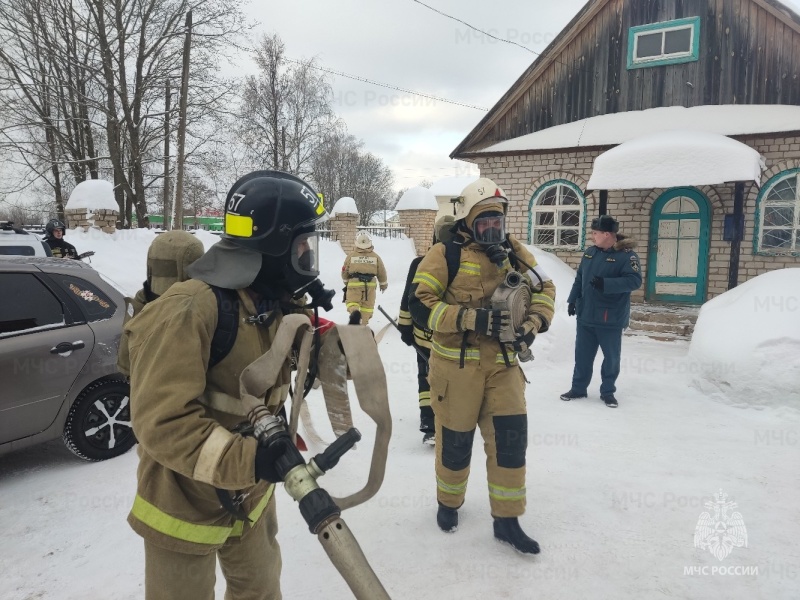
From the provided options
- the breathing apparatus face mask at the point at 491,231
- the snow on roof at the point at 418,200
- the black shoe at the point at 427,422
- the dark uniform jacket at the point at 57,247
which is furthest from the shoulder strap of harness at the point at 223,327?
the snow on roof at the point at 418,200

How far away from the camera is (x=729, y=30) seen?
34.4 ft

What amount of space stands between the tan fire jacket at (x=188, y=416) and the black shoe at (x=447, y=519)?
1.74 m

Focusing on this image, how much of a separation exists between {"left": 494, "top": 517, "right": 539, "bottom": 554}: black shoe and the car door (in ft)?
10.6

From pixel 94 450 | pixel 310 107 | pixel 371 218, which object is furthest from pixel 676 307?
pixel 371 218

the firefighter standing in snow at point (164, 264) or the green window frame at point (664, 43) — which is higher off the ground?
the green window frame at point (664, 43)

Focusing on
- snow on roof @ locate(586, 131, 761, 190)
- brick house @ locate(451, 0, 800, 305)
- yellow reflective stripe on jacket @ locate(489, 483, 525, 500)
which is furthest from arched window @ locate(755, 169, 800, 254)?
yellow reflective stripe on jacket @ locate(489, 483, 525, 500)

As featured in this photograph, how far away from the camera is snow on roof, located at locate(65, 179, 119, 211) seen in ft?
36.2

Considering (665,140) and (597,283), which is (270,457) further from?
(665,140)

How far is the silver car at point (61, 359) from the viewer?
3559 mm

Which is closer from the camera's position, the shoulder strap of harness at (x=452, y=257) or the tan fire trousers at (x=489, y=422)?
the tan fire trousers at (x=489, y=422)

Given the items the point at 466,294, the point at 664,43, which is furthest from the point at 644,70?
the point at 466,294

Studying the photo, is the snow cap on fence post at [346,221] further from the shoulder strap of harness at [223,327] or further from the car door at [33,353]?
the shoulder strap of harness at [223,327]

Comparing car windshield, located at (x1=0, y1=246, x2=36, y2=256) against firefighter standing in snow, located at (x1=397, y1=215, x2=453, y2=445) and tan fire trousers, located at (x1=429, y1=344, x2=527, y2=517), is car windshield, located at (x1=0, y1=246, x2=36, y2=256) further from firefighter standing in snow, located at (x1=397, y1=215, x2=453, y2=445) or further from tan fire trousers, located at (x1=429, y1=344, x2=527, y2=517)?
tan fire trousers, located at (x1=429, y1=344, x2=527, y2=517)

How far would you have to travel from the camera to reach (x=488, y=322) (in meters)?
2.87
